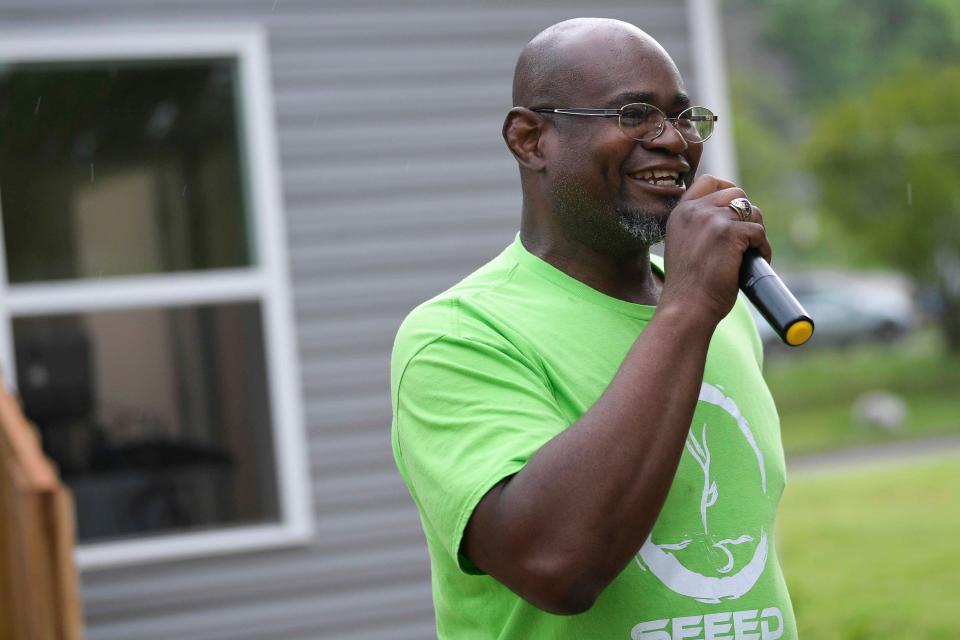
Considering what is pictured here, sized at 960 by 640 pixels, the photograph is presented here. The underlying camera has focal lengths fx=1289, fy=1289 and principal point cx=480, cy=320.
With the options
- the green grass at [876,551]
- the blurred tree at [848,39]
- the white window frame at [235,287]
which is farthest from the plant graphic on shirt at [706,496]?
the blurred tree at [848,39]

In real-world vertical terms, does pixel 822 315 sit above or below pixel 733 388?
below

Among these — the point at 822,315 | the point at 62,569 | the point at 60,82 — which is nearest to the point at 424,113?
the point at 60,82

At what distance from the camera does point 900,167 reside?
20625 mm

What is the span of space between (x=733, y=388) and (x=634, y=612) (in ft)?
1.25

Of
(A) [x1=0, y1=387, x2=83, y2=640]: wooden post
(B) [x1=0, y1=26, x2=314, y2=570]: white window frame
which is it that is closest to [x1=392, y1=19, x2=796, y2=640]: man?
(A) [x1=0, y1=387, x2=83, y2=640]: wooden post

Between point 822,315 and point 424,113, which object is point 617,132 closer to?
point 424,113

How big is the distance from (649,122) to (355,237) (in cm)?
344

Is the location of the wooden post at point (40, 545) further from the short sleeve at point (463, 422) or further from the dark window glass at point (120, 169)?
the short sleeve at point (463, 422)

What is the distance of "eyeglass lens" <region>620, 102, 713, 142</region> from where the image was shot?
1814 millimetres

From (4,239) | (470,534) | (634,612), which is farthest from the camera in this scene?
(4,239)

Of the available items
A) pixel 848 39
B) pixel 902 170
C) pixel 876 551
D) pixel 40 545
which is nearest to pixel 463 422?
pixel 40 545

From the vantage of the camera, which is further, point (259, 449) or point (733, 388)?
point (259, 449)

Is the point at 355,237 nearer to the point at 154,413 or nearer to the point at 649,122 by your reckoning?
the point at 154,413

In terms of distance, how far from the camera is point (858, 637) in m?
5.41
